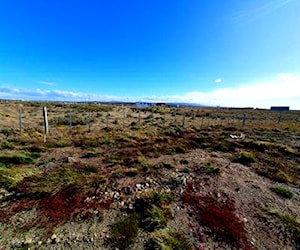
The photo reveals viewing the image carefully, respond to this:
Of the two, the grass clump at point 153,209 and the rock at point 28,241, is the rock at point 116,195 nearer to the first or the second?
the grass clump at point 153,209

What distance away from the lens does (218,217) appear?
18.9 feet

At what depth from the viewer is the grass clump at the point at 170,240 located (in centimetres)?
461

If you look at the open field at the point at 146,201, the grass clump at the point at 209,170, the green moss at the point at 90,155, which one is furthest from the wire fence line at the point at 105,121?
the grass clump at the point at 209,170

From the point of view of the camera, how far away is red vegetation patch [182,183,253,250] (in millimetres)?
5070

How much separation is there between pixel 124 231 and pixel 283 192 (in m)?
5.26

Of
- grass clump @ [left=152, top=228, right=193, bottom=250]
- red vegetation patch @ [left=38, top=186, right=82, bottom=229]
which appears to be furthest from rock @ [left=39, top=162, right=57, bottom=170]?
grass clump @ [left=152, top=228, right=193, bottom=250]

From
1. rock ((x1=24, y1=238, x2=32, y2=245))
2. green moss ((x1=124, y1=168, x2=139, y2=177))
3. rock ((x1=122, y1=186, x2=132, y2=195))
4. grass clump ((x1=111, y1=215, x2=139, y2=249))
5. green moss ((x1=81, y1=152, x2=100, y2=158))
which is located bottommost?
rock ((x1=24, y1=238, x2=32, y2=245))

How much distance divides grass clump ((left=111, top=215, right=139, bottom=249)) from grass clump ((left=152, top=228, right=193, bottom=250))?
0.47 m

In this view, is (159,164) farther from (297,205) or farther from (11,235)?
(11,235)

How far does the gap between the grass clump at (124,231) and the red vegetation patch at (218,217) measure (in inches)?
61.9

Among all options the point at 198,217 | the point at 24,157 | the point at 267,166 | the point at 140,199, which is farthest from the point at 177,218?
the point at 24,157

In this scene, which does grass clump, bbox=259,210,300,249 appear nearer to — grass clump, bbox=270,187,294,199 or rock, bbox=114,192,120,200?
grass clump, bbox=270,187,294,199

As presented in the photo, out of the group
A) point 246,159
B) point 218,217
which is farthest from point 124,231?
point 246,159

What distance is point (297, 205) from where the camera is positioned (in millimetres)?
6781
